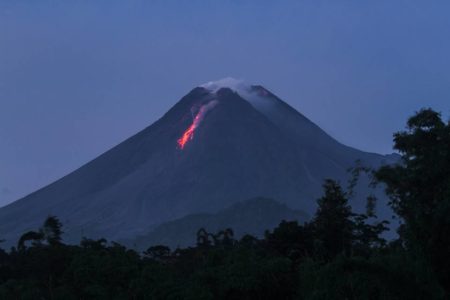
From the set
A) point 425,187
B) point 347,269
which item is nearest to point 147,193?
point 425,187

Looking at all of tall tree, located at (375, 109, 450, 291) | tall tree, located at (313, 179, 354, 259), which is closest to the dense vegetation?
tall tree, located at (375, 109, 450, 291)

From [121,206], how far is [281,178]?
41315mm

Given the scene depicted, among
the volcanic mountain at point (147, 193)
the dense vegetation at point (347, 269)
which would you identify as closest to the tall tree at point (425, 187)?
the dense vegetation at point (347, 269)

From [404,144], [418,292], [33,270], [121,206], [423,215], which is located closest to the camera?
[418,292]

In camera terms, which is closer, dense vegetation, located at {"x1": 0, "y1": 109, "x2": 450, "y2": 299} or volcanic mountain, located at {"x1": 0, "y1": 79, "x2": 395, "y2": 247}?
dense vegetation, located at {"x1": 0, "y1": 109, "x2": 450, "y2": 299}

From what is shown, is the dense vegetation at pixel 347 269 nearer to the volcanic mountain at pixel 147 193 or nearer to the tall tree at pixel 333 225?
the tall tree at pixel 333 225

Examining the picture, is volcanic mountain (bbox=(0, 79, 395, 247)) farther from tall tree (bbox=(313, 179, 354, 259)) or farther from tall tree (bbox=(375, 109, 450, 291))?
tall tree (bbox=(375, 109, 450, 291))

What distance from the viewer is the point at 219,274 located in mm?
21984

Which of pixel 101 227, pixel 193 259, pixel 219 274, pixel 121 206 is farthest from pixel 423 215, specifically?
pixel 121 206

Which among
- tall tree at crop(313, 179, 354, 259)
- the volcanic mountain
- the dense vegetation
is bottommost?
the dense vegetation

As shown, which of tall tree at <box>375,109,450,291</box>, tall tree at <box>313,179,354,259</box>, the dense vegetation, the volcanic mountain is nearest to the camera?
the dense vegetation

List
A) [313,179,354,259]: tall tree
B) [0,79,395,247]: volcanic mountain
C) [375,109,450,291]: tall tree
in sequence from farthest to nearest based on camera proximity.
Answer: [0,79,395,247]: volcanic mountain
[313,179,354,259]: tall tree
[375,109,450,291]: tall tree

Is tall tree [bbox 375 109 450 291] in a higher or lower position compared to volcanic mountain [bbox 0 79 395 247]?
lower

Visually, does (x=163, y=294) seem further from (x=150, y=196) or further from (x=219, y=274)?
(x=150, y=196)
